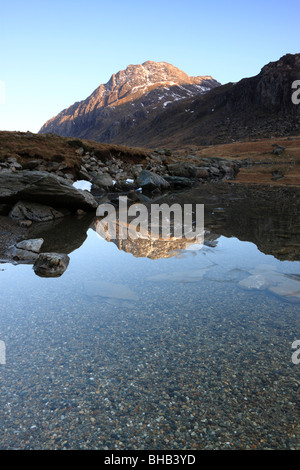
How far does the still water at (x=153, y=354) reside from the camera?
434cm

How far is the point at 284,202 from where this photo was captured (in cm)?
2586

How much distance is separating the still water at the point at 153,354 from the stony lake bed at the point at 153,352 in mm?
22

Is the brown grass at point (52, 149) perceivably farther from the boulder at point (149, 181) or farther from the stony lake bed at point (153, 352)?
the stony lake bed at point (153, 352)

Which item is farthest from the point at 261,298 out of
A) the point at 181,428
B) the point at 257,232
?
Answer: the point at 257,232

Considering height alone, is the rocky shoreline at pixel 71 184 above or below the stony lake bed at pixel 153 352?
above

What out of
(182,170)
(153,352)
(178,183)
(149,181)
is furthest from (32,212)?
(182,170)

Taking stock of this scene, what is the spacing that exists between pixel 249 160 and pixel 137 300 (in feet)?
244

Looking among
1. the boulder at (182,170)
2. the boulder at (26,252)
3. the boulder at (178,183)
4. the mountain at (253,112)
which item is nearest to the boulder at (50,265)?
the boulder at (26,252)

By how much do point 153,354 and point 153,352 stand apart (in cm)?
6

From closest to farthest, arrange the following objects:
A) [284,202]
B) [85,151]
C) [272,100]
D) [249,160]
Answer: [284,202], [85,151], [249,160], [272,100]

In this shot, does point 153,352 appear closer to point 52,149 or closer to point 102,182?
point 102,182

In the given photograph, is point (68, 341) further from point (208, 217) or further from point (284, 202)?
point (284, 202)

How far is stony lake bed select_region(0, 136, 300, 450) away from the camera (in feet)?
14.3

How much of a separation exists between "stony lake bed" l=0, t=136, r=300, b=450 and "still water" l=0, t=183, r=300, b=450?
2 cm
